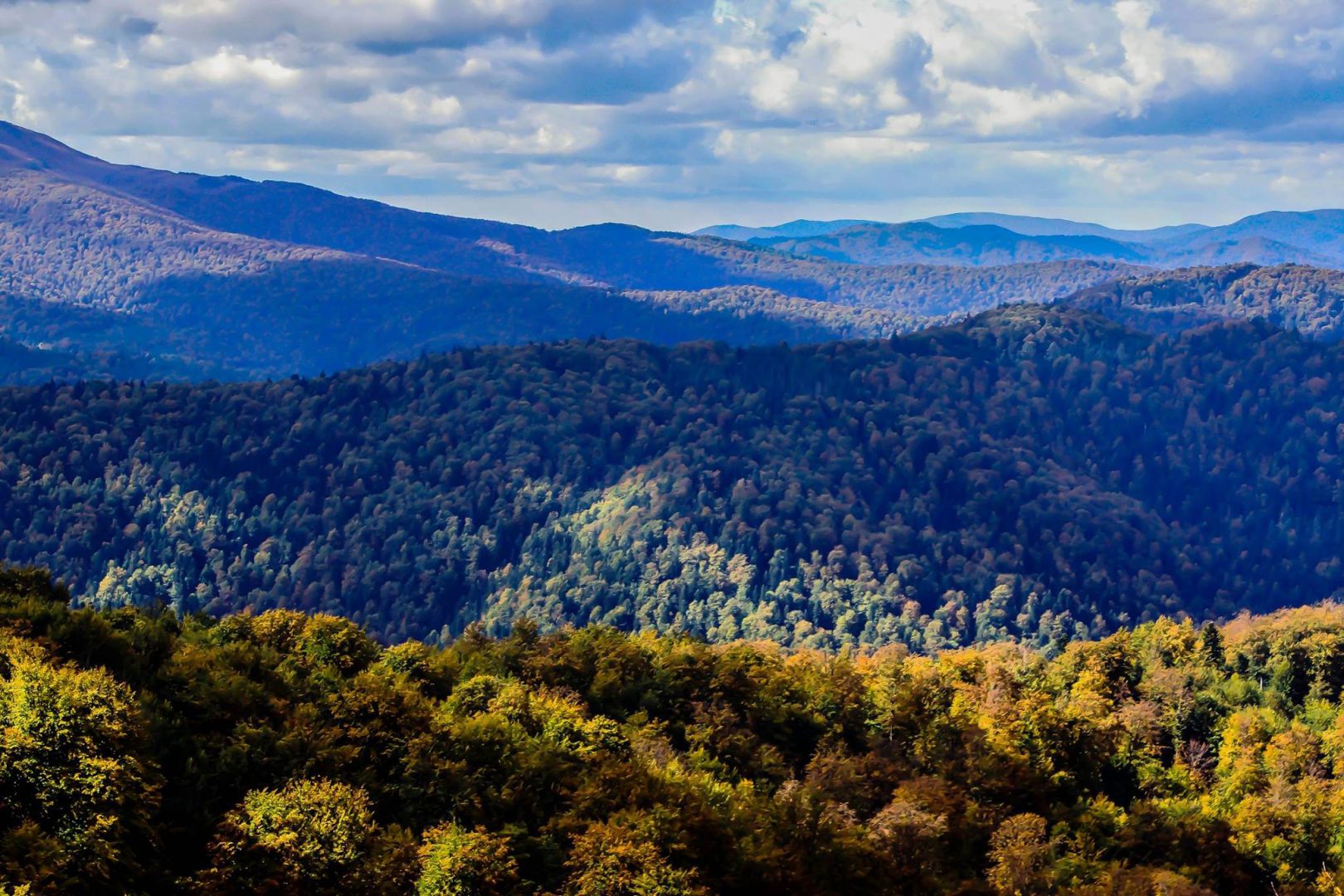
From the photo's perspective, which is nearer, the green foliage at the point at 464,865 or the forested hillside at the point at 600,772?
the green foliage at the point at 464,865

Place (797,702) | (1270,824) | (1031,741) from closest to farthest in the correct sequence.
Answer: (1270,824)
(1031,741)
(797,702)

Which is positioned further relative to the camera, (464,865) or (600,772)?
(600,772)

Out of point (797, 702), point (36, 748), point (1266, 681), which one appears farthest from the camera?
point (1266, 681)

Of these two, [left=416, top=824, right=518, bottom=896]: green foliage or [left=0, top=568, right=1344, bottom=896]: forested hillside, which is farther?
[left=0, top=568, right=1344, bottom=896]: forested hillside

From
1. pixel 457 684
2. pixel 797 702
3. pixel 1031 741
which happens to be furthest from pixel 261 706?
pixel 1031 741

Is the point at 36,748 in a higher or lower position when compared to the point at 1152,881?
higher

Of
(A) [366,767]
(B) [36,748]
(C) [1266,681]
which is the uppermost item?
(B) [36,748]

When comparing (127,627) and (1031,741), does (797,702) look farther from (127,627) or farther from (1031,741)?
(127,627)

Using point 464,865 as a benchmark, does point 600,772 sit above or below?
below
